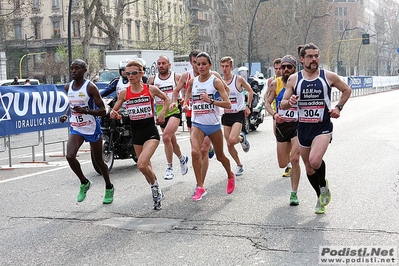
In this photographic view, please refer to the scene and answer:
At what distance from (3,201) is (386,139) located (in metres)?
10.4

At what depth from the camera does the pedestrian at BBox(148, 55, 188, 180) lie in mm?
10758

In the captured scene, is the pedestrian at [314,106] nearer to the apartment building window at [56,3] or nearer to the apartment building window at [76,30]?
the apartment building window at [76,30]

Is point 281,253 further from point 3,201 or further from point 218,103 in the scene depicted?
point 3,201

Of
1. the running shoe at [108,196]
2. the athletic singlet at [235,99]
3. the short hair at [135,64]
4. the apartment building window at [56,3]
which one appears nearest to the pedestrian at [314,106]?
the short hair at [135,64]

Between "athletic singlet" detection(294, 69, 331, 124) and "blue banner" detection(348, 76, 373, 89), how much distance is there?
4698 centimetres

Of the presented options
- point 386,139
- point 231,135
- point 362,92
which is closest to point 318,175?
point 231,135

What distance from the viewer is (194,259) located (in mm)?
6059

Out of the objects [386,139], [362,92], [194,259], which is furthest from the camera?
[362,92]

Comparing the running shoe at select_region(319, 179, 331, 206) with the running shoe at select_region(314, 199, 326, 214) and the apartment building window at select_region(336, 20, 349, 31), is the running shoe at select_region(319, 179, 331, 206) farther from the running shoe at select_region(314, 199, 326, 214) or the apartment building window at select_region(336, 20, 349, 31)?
the apartment building window at select_region(336, 20, 349, 31)

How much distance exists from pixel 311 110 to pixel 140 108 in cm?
217

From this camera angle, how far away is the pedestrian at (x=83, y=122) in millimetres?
8750

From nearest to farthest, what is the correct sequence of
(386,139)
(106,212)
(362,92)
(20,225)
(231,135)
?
(20,225) → (106,212) → (231,135) → (386,139) → (362,92)

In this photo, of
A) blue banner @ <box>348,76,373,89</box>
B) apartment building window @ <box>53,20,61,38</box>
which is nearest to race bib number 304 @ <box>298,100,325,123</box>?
blue banner @ <box>348,76,373,89</box>

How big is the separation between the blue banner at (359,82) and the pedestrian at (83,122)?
1828 inches
